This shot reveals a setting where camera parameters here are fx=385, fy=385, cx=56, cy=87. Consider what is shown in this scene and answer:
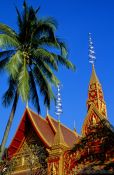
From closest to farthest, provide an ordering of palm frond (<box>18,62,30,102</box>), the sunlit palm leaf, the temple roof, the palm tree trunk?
palm frond (<box>18,62,30,102</box>), the palm tree trunk, the sunlit palm leaf, the temple roof

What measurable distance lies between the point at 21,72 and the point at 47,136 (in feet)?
30.4

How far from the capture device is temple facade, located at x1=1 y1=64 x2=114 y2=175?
2119 centimetres

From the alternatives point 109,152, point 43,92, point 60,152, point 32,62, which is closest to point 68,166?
point 60,152

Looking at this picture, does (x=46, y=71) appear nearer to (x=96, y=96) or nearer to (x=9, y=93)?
(x=9, y=93)

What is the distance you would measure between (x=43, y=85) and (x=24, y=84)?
197 centimetres

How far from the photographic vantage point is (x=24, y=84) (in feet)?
59.6

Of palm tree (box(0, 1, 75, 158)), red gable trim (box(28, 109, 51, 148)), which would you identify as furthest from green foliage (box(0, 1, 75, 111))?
red gable trim (box(28, 109, 51, 148))

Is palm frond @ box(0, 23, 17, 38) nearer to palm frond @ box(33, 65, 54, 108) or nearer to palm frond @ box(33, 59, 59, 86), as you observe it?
palm frond @ box(33, 59, 59, 86)

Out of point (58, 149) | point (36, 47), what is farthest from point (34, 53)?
point (58, 149)

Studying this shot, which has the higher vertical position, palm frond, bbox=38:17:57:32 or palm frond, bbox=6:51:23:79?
palm frond, bbox=38:17:57:32

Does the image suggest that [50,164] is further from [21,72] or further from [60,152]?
[21,72]

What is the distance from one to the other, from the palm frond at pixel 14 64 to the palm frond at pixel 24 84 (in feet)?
0.98

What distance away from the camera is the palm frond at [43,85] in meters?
19.9

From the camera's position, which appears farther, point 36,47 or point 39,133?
point 39,133
